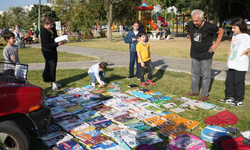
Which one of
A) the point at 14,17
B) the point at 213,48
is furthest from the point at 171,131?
the point at 14,17

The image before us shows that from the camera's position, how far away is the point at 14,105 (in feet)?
8.55

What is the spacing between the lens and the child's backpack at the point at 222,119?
3955mm

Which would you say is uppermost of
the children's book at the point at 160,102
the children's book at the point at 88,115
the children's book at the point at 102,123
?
the children's book at the point at 160,102

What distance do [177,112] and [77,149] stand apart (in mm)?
2319

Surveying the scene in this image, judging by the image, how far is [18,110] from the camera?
2.65 meters

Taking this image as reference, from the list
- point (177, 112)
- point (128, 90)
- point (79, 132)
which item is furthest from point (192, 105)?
point (79, 132)

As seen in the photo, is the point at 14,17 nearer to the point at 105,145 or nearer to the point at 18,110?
the point at 18,110

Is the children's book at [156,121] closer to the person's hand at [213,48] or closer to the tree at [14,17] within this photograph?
the person's hand at [213,48]

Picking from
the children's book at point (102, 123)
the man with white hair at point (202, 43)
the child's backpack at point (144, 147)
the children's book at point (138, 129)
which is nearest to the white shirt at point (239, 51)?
the man with white hair at point (202, 43)

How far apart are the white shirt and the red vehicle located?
13.3 ft

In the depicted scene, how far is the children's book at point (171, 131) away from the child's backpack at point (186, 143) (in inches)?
5.8

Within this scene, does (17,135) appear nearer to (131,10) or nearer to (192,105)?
(192,105)

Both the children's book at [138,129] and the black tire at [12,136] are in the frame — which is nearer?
the black tire at [12,136]

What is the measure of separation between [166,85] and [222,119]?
2680 millimetres
